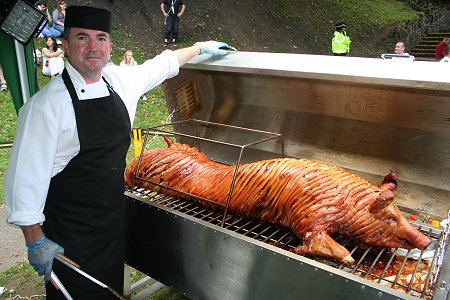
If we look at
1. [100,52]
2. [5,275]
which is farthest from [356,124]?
[5,275]

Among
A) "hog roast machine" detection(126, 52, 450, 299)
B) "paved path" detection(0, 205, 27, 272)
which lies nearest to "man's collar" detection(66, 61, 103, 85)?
"hog roast machine" detection(126, 52, 450, 299)

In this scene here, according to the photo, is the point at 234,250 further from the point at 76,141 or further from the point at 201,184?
the point at 76,141

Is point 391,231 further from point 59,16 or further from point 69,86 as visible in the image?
point 59,16

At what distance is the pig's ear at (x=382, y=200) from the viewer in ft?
7.22

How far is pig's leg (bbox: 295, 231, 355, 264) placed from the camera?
213 cm

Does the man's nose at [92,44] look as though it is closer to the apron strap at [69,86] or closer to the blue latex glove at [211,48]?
the apron strap at [69,86]

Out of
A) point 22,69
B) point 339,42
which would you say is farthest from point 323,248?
point 339,42

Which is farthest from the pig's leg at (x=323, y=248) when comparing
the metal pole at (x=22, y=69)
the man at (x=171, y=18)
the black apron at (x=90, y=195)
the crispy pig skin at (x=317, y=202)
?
the man at (x=171, y=18)

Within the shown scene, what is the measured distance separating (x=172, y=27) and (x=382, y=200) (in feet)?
42.9

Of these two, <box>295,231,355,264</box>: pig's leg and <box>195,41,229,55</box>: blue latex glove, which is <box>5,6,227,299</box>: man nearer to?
<box>195,41,229,55</box>: blue latex glove

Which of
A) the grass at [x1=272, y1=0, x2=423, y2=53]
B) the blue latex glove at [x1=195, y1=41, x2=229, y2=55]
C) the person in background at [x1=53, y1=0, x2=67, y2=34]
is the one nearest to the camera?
the blue latex glove at [x1=195, y1=41, x2=229, y2=55]

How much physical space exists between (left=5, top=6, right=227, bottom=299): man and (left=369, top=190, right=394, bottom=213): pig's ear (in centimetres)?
155

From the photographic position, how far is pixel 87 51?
86.7 inches

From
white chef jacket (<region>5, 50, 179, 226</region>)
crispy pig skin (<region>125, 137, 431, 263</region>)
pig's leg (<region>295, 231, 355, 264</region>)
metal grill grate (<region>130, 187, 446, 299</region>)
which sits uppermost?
white chef jacket (<region>5, 50, 179, 226</region>)
